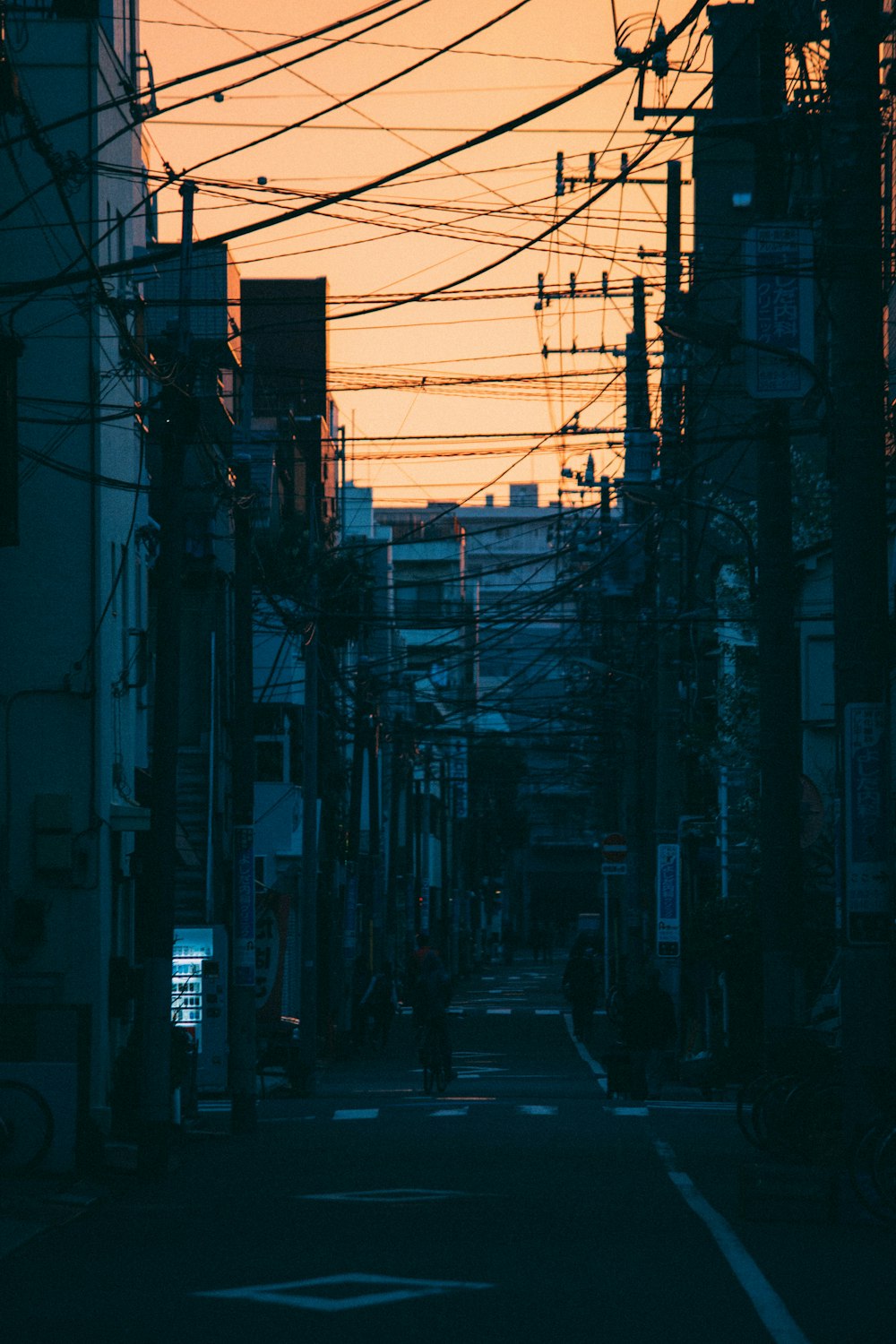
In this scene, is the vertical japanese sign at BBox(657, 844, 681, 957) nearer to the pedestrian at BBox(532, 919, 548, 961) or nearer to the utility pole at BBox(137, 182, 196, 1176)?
the utility pole at BBox(137, 182, 196, 1176)

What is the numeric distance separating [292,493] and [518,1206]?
1626 inches

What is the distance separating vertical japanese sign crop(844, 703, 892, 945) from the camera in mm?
15000

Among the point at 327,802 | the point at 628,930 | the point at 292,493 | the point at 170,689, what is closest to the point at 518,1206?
the point at 170,689

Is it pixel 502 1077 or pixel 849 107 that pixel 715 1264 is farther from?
pixel 502 1077

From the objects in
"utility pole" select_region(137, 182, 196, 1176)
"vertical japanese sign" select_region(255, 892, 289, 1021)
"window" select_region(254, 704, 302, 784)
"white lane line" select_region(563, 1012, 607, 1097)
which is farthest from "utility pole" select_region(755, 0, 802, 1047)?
"window" select_region(254, 704, 302, 784)

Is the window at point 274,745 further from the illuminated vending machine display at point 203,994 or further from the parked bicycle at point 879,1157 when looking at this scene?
the parked bicycle at point 879,1157

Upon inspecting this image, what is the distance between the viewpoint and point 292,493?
178 ft

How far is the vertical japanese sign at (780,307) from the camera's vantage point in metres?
17.7

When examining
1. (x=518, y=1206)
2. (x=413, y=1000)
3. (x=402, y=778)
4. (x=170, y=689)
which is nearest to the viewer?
(x=518, y=1206)

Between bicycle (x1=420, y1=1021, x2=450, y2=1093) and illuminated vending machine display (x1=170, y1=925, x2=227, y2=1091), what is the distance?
9.90 ft

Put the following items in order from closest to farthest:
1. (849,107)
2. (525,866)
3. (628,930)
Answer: (849,107) → (628,930) → (525,866)

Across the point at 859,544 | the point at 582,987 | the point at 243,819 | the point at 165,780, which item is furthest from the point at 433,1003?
the point at 859,544

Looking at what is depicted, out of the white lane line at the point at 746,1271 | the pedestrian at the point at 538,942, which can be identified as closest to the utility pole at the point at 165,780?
the white lane line at the point at 746,1271

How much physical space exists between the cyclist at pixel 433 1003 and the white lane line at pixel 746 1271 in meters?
13.1
